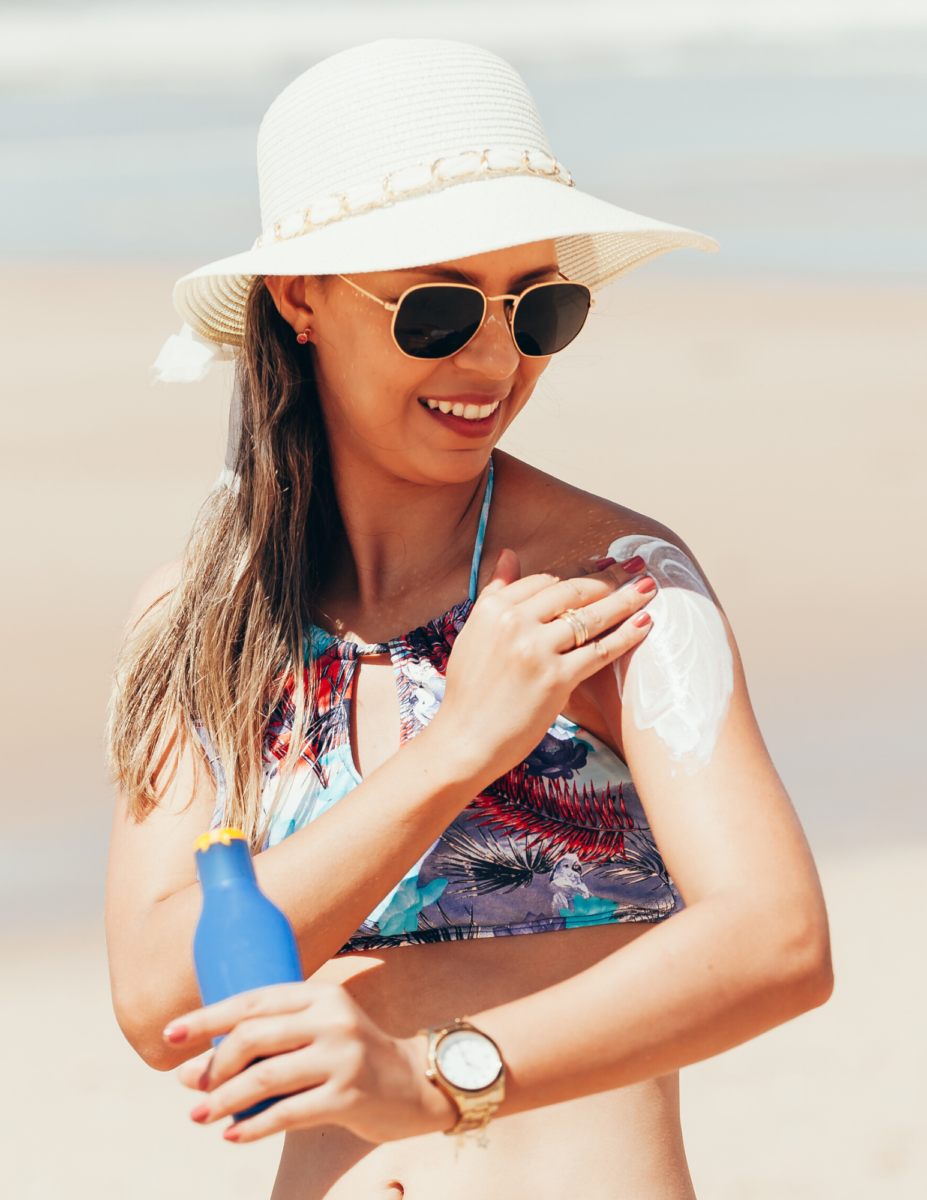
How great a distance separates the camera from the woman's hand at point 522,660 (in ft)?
6.41

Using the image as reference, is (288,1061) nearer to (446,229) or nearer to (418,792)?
(418,792)

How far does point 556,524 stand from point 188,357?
0.82 meters

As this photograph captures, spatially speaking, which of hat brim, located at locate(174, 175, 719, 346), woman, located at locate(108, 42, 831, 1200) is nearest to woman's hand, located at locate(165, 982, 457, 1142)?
woman, located at locate(108, 42, 831, 1200)

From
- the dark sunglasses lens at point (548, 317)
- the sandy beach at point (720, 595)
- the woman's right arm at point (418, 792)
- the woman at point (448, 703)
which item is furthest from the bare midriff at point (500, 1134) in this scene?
the sandy beach at point (720, 595)

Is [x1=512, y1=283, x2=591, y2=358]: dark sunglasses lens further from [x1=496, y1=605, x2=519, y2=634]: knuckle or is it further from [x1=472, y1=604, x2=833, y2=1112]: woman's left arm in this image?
[x1=472, y1=604, x2=833, y2=1112]: woman's left arm

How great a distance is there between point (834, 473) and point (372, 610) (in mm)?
10612

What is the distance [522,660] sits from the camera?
1.97 m

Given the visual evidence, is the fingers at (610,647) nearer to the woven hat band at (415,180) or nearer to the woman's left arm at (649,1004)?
the woman's left arm at (649,1004)

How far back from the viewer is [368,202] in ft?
7.17

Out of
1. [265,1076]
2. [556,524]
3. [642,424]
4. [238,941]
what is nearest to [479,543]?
[556,524]

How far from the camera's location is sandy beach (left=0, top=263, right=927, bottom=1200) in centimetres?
553

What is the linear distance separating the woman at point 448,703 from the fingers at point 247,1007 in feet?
0.76

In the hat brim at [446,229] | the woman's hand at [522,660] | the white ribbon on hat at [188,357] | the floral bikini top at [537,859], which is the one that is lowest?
the floral bikini top at [537,859]

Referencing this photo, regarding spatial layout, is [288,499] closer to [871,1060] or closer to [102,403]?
[871,1060]
